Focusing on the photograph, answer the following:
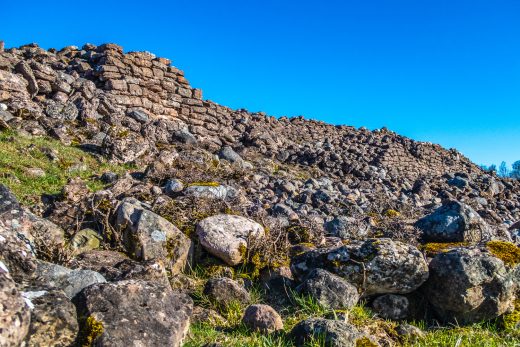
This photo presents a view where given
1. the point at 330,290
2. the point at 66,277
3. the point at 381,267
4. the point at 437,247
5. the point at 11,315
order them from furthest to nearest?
the point at 437,247, the point at 381,267, the point at 330,290, the point at 66,277, the point at 11,315

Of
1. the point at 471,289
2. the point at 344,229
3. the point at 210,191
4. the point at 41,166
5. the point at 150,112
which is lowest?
the point at 471,289

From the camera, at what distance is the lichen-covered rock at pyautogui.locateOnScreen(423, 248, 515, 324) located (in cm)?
508

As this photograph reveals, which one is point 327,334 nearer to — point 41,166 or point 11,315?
point 11,315

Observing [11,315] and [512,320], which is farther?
[512,320]

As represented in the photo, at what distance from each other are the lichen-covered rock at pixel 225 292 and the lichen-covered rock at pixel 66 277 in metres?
1.28

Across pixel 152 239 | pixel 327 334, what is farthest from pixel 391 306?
pixel 152 239

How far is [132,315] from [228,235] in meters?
2.68

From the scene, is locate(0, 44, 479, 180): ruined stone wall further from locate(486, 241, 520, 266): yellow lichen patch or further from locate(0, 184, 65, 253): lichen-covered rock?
locate(486, 241, 520, 266): yellow lichen patch

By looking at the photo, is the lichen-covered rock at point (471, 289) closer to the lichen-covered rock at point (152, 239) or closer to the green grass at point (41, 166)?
the lichen-covered rock at point (152, 239)

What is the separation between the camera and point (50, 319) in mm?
3021

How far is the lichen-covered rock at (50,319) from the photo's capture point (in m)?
2.94

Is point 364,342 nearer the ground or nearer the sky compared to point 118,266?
nearer the ground

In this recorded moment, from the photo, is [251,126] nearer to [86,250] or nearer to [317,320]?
[86,250]

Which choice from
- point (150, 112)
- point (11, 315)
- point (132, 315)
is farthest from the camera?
point (150, 112)
